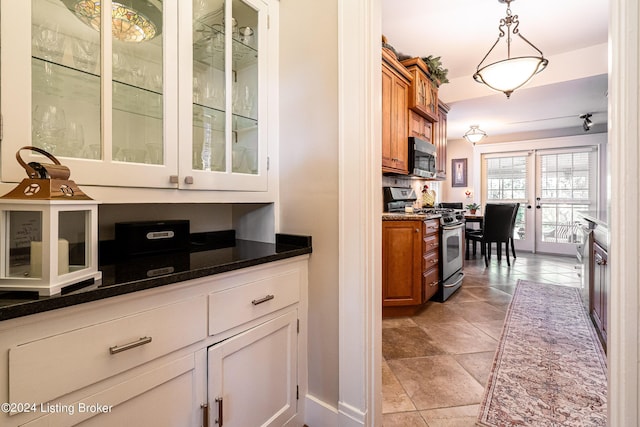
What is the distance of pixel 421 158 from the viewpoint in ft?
11.4

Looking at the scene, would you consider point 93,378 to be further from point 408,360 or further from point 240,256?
point 408,360

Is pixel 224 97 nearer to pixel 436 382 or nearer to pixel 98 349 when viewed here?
pixel 98 349

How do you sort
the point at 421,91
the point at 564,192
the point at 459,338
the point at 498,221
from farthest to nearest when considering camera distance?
1. the point at 564,192
2. the point at 498,221
3. the point at 421,91
4. the point at 459,338

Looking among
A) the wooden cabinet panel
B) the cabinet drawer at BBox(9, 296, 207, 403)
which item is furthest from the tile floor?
the cabinet drawer at BBox(9, 296, 207, 403)

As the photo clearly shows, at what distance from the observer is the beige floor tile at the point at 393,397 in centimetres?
159

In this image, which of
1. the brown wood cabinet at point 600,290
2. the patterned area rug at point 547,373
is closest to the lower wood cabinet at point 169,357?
the patterned area rug at point 547,373

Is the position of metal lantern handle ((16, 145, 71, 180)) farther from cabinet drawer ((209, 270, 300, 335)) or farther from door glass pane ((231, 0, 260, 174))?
door glass pane ((231, 0, 260, 174))

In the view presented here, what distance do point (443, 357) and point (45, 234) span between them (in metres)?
2.26

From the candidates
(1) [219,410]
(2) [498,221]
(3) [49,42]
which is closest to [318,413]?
(1) [219,410]

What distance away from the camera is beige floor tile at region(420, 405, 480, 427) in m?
1.47

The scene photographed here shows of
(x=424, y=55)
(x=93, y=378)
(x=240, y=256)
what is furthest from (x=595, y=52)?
(x=93, y=378)

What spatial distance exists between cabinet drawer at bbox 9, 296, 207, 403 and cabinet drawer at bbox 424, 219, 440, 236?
231 cm

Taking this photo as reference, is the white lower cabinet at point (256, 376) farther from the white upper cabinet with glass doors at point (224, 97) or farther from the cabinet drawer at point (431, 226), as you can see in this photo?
the cabinet drawer at point (431, 226)

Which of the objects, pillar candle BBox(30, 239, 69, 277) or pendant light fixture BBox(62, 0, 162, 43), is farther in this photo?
pendant light fixture BBox(62, 0, 162, 43)
